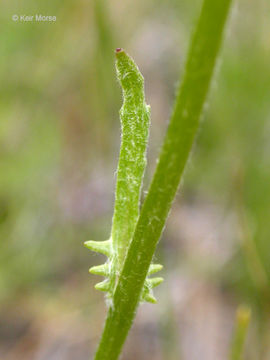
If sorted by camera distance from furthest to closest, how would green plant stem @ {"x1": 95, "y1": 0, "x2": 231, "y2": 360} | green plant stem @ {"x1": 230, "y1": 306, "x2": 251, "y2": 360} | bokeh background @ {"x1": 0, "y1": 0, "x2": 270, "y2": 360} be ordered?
1. bokeh background @ {"x1": 0, "y1": 0, "x2": 270, "y2": 360}
2. green plant stem @ {"x1": 230, "y1": 306, "x2": 251, "y2": 360}
3. green plant stem @ {"x1": 95, "y1": 0, "x2": 231, "y2": 360}

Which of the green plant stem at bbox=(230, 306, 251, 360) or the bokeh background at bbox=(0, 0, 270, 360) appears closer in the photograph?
the green plant stem at bbox=(230, 306, 251, 360)

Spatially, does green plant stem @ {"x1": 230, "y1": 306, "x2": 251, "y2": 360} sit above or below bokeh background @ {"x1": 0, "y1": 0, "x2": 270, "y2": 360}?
below

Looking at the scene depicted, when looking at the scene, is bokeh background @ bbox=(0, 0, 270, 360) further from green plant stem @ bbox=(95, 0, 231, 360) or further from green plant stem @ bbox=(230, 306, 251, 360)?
green plant stem @ bbox=(95, 0, 231, 360)

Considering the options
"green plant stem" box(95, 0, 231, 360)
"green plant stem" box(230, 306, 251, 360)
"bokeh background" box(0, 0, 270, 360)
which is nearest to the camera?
"green plant stem" box(95, 0, 231, 360)

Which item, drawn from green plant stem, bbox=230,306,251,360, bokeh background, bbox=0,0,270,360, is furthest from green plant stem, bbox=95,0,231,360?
bokeh background, bbox=0,0,270,360

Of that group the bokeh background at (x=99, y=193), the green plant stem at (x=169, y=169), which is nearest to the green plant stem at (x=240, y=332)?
the green plant stem at (x=169, y=169)

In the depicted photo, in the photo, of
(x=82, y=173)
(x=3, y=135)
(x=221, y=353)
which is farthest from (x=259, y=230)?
(x=3, y=135)

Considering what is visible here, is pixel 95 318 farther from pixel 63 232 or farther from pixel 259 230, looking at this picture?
pixel 259 230

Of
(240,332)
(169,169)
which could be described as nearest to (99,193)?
(240,332)
